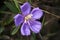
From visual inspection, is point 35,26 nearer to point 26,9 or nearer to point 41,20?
point 26,9

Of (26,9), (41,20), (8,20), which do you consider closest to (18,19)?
(26,9)

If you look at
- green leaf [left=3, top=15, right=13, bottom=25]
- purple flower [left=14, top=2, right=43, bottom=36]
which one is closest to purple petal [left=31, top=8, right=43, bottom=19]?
purple flower [left=14, top=2, right=43, bottom=36]

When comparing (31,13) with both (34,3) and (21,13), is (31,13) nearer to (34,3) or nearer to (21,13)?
(21,13)

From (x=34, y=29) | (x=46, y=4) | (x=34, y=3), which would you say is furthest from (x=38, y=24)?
(x=46, y=4)

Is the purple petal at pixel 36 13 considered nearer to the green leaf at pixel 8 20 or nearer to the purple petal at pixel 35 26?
the purple petal at pixel 35 26

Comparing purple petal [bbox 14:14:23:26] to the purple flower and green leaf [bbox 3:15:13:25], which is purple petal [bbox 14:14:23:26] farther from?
green leaf [bbox 3:15:13:25]

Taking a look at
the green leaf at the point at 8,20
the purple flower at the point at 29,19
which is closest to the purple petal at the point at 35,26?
the purple flower at the point at 29,19
